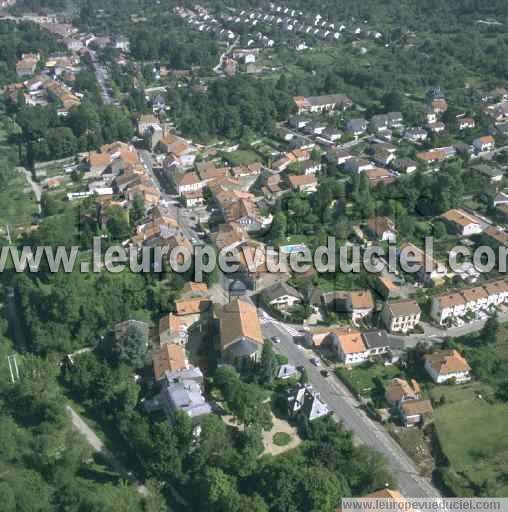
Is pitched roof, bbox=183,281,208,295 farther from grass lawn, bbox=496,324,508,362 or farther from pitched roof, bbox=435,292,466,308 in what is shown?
grass lawn, bbox=496,324,508,362

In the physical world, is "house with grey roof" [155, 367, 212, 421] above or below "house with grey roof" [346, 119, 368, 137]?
below

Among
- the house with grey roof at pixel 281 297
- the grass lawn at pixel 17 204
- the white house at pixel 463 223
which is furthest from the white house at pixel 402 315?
the grass lawn at pixel 17 204

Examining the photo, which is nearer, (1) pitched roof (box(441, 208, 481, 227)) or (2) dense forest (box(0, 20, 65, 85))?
(1) pitched roof (box(441, 208, 481, 227))

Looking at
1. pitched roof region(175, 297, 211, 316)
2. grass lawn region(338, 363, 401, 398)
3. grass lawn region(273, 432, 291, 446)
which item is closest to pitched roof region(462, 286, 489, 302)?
grass lawn region(338, 363, 401, 398)

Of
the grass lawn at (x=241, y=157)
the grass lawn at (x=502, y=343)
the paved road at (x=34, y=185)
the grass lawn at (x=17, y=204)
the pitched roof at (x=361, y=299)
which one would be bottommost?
the paved road at (x=34, y=185)

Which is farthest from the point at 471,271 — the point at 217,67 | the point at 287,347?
the point at 217,67

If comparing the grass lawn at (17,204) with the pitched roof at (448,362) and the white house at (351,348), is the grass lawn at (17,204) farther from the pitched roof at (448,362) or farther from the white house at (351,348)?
the pitched roof at (448,362)

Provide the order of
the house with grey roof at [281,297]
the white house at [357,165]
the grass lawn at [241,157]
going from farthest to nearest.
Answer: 1. the grass lawn at [241,157]
2. the white house at [357,165]
3. the house with grey roof at [281,297]
